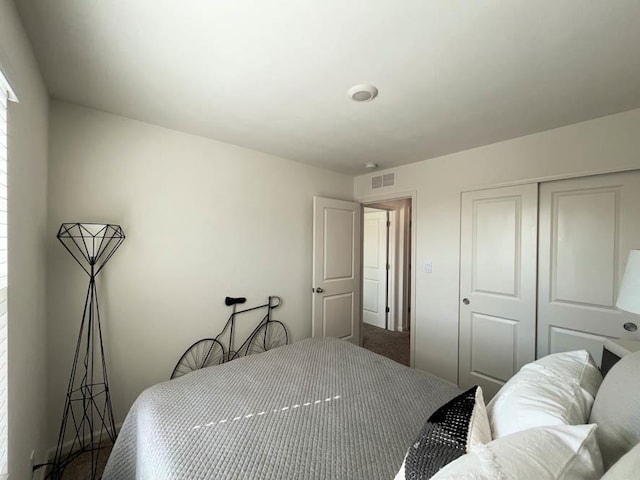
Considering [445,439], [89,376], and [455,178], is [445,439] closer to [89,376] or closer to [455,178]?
[89,376]

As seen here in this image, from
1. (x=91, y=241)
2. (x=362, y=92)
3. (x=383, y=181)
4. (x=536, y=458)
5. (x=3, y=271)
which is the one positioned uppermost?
(x=362, y=92)

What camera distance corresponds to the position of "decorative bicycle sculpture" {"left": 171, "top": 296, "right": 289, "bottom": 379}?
239 centimetres

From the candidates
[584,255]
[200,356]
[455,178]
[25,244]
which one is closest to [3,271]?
[25,244]

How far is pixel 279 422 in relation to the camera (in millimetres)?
1243

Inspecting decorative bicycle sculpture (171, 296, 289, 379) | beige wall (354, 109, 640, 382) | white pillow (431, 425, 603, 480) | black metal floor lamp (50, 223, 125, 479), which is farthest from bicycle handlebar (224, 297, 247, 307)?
white pillow (431, 425, 603, 480)

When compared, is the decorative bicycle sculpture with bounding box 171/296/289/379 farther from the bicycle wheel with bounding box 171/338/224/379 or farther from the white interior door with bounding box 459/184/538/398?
the white interior door with bounding box 459/184/538/398

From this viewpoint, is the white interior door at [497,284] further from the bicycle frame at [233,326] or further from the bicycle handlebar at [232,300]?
the bicycle handlebar at [232,300]

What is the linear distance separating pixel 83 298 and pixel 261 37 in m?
2.05

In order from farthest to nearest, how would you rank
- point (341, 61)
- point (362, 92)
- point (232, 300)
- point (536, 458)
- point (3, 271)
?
point (232, 300)
point (362, 92)
point (341, 61)
point (3, 271)
point (536, 458)

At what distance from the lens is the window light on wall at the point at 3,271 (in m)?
1.02

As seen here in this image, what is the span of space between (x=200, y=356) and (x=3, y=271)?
1.69 m

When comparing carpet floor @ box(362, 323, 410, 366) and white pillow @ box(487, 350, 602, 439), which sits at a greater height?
white pillow @ box(487, 350, 602, 439)

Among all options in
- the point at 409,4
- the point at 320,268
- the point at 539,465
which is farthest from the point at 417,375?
the point at 409,4

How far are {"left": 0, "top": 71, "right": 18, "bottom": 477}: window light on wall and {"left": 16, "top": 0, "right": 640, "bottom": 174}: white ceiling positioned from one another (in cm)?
46
